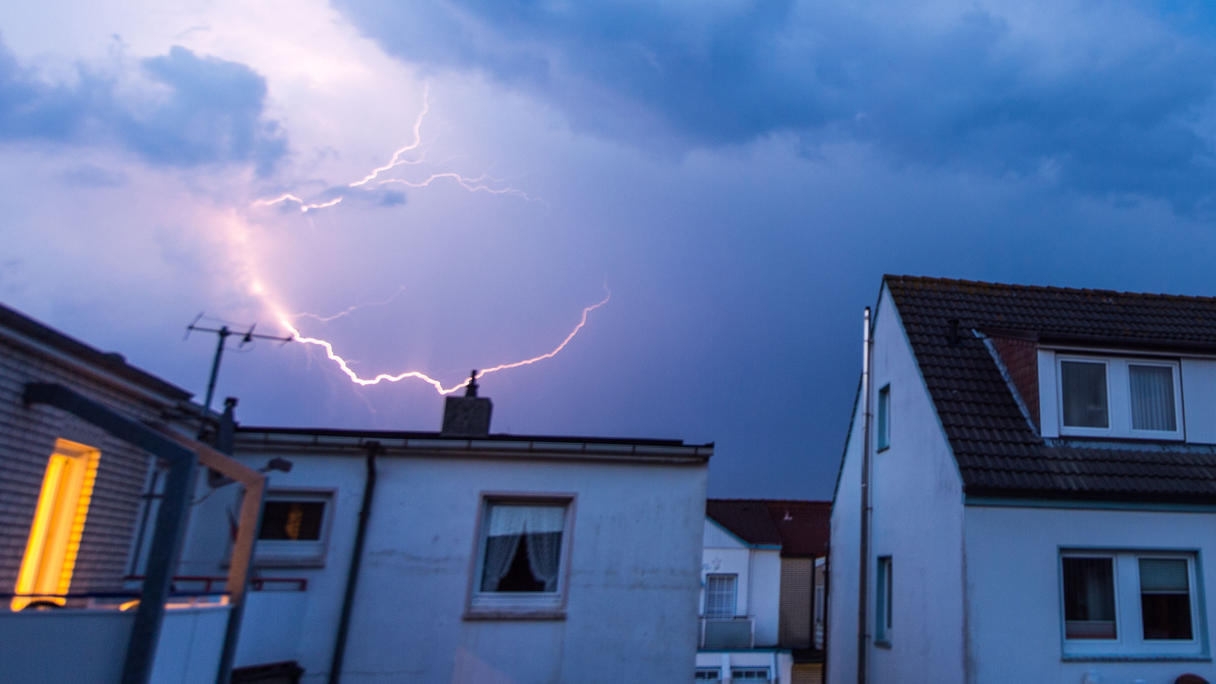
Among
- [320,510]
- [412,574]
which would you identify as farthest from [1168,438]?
[320,510]

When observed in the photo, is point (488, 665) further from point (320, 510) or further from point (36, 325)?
point (36, 325)

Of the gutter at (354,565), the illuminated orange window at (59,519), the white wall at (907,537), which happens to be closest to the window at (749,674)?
the white wall at (907,537)

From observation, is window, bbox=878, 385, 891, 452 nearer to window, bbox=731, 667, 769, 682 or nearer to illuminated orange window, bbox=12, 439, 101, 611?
illuminated orange window, bbox=12, 439, 101, 611

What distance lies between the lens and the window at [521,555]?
9.90 m

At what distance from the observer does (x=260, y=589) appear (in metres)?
9.12

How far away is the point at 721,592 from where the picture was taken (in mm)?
28016

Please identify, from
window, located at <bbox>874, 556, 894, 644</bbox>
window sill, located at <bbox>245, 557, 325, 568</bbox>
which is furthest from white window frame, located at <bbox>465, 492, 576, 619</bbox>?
window, located at <bbox>874, 556, 894, 644</bbox>

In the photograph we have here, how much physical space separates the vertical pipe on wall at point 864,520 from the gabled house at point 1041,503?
55 millimetres

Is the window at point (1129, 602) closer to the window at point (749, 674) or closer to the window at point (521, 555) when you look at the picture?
the window at point (521, 555)

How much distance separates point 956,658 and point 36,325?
10827 millimetres

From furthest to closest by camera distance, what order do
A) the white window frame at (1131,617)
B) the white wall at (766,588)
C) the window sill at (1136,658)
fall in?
the white wall at (766,588) → the white window frame at (1131,617) → the window sill at (1136,658)

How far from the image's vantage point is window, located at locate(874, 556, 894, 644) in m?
13.0

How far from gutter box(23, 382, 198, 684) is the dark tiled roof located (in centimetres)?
910

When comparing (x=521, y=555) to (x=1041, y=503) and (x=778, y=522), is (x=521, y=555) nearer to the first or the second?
(x=1041, y=503)
